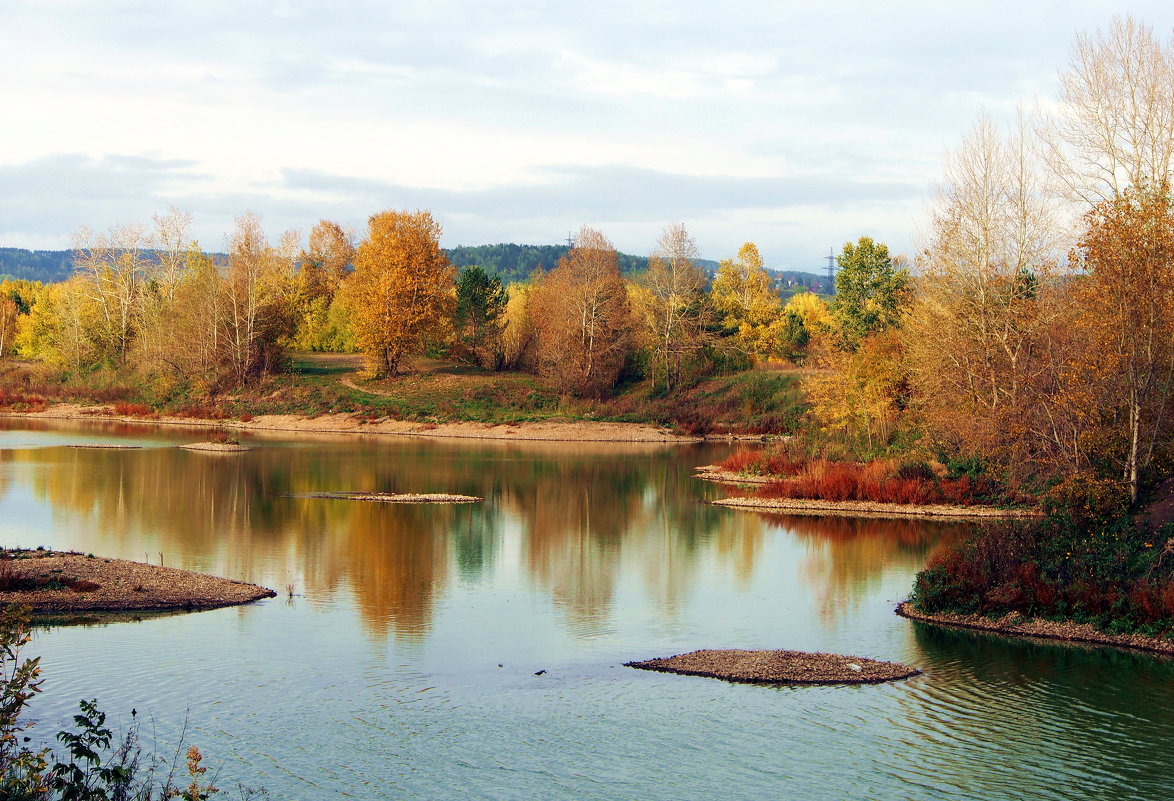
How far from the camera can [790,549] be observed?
27.9m

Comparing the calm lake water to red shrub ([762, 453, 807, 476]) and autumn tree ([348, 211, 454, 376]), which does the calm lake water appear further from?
autumn tree ([348, 211, 454, 376])

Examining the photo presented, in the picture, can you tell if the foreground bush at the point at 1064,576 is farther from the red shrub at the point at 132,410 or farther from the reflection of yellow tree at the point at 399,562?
the red shrub at the point at 132,410

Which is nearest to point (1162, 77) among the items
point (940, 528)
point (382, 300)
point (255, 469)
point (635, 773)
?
point (940, 528)

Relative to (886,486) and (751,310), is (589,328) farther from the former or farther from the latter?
(886,486)

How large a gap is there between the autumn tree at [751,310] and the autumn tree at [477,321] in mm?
15325

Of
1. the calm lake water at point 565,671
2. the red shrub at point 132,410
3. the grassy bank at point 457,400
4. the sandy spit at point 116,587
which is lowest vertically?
the calm lake water at point 565,671

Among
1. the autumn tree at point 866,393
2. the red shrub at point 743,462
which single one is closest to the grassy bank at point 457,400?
the red shrub at point 743,462

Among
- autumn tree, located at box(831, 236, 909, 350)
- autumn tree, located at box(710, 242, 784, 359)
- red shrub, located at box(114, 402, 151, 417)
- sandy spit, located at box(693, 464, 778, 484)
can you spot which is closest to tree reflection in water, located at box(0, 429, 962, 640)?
sandy spit, located at box(693, 464, 778, 484)

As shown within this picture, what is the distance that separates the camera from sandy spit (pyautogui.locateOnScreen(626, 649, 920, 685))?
627 inches

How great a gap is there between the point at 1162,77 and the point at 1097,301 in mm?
12763

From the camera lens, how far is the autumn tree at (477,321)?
74.1 meters

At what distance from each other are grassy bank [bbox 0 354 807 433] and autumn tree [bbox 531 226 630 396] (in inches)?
59.4

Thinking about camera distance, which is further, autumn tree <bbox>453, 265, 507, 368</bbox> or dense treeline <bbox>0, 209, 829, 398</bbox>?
autumn tree <bbox>453, 265, 507, 368</bbox>

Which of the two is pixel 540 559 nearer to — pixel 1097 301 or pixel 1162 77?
pixel 1097 301
